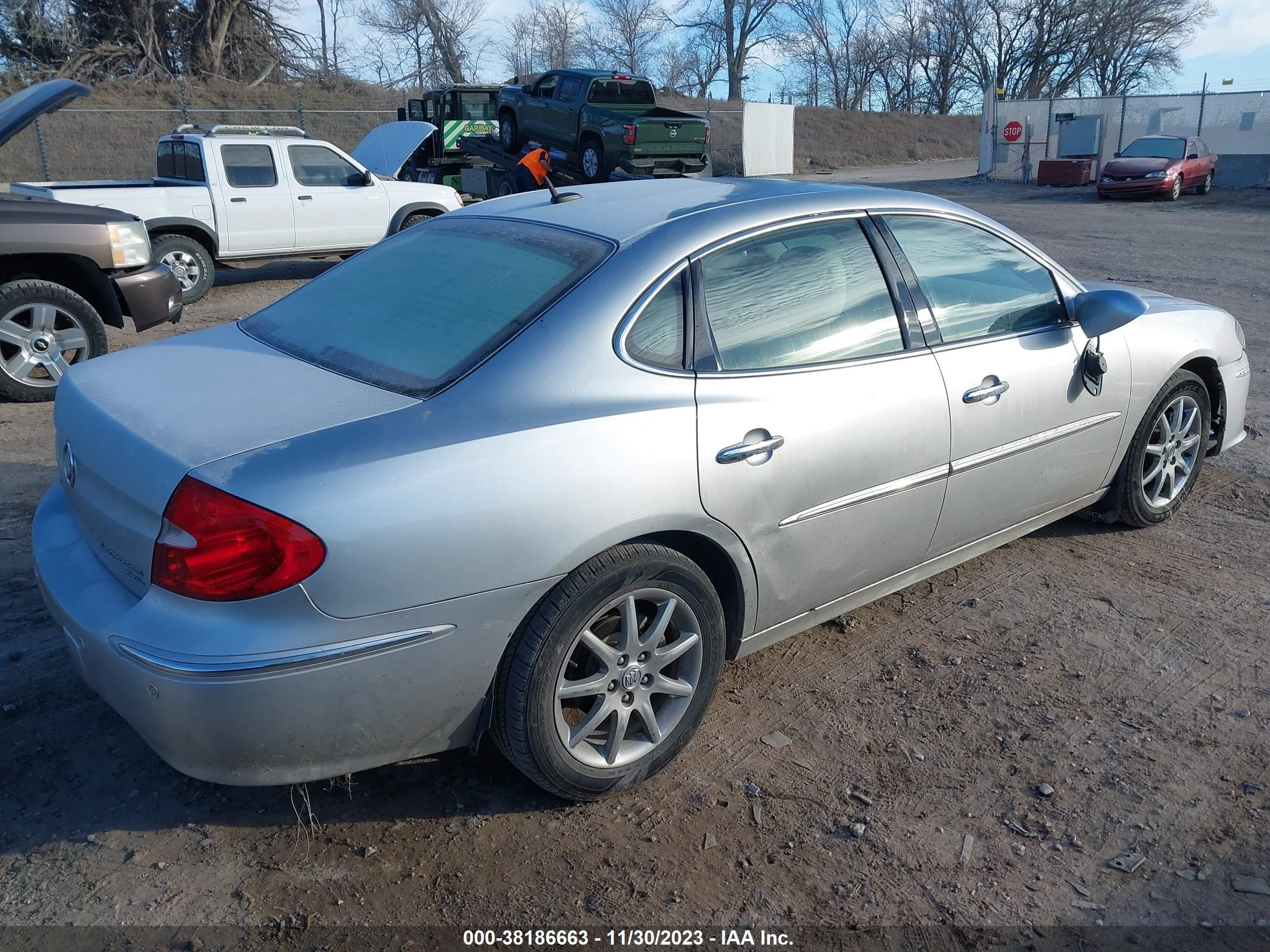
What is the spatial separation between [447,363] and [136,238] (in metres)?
5.46

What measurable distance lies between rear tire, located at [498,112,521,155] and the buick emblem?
1783 cm

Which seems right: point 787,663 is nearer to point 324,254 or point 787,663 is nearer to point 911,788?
point 911,788

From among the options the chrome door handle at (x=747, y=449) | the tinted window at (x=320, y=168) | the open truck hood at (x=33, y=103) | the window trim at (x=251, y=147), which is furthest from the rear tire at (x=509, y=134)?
the chrome door handle at (x=747, y=449)

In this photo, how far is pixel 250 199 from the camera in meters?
11.6

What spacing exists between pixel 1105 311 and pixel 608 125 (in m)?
15.1

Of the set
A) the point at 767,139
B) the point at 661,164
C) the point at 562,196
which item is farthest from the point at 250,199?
the point at 767,139

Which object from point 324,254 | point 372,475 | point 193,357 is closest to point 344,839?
point 372,475

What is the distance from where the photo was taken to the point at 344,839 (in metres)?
2.74

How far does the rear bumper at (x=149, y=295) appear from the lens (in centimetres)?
711

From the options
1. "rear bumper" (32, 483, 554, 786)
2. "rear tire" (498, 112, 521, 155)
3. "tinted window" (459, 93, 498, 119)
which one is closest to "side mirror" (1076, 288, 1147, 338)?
"rear bumper" (32, 483, 554, 786)

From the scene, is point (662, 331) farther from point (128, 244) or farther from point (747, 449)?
point (128, 244)

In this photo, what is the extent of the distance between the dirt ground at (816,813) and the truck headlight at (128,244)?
374 cm

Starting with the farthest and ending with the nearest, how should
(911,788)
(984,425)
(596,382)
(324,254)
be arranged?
(324,254), (984,425), (911,788), (596,382)

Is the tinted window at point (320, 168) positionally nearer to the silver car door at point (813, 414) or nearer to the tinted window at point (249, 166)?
the tinted window at point (249, 166)
